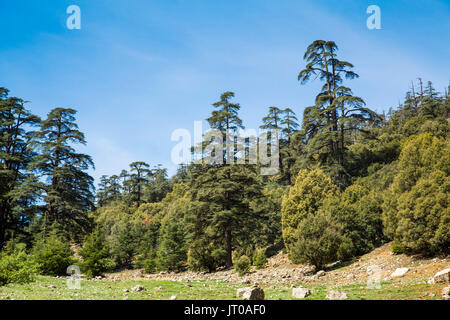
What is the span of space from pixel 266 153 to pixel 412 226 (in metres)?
27.5

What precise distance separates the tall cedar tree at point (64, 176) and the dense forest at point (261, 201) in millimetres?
102

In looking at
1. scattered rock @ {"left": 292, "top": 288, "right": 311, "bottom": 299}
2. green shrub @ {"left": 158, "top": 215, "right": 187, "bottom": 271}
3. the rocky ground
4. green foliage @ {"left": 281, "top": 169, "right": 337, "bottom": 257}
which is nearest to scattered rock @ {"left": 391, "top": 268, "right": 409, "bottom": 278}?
the rocky ground

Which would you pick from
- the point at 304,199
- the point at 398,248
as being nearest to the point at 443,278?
the point at 398,248

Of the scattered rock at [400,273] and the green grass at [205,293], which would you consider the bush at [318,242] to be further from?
the green grass at [205,293]

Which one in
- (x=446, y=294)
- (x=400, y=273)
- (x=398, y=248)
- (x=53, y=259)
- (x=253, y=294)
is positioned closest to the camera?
(x=446, y=294)

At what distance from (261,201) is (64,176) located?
797 inches

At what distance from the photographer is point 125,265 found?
3519cm

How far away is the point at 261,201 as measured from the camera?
1229 inches

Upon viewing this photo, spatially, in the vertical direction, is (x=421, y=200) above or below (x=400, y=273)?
above

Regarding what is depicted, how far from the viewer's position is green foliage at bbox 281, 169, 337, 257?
2252 centimetres

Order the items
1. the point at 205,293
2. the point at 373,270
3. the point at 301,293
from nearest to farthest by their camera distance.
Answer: the point at 301,293 → the point at 205,293 → the point at 373,270

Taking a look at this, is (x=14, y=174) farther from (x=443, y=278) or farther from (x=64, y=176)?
(x=443, y=278)

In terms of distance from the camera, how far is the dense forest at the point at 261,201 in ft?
51.6

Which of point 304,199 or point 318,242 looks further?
point 304,199
